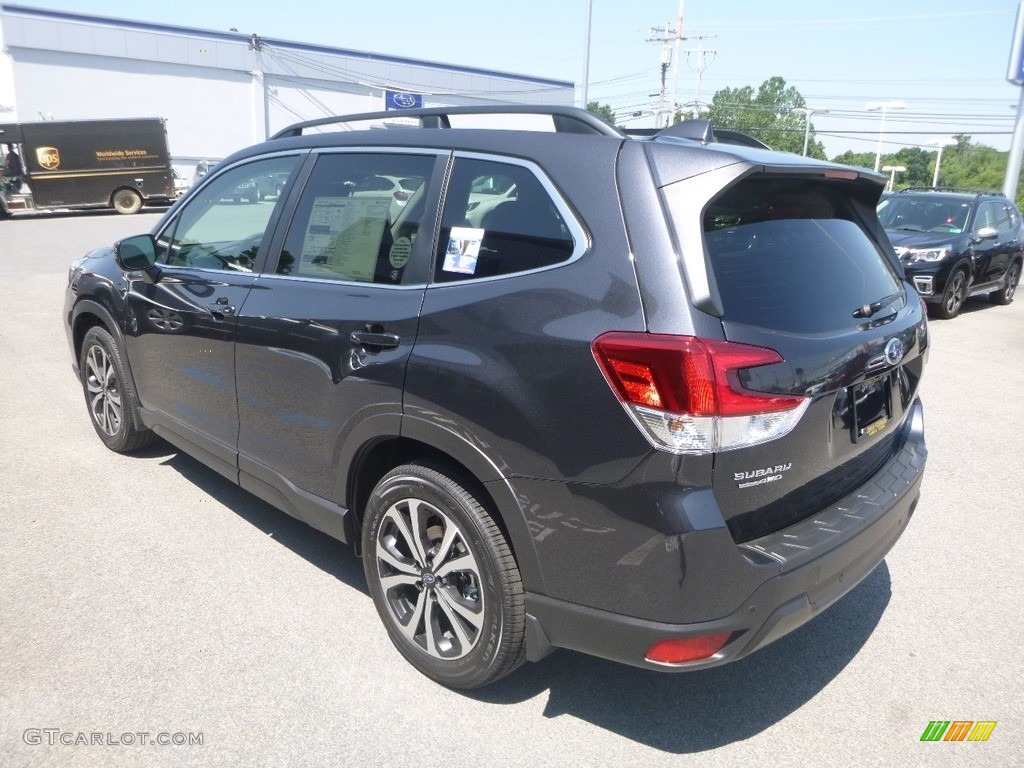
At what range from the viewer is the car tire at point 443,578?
262 cm

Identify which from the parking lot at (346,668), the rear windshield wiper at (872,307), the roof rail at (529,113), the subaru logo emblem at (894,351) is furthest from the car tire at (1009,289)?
the roof rail at (529,113)

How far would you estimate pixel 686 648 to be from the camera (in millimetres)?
2314

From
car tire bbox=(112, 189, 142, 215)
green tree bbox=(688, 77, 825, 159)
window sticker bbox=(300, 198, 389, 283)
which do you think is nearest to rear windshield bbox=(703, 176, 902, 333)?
window sticker bbox=(300, 198, 389, 283)

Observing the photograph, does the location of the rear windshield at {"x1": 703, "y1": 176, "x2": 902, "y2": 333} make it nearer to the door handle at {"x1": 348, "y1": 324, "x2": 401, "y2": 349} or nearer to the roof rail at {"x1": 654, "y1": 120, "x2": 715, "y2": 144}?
the roof rail at {"x1": 654, "y1": 120, "x2": 715, "y2": 144}

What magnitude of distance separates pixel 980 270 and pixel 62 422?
1186 centimetres

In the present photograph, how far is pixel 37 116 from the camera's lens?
38.4 m

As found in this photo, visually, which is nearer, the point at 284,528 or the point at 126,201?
the point at 284,528

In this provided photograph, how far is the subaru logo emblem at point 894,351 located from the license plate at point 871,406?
7 cm

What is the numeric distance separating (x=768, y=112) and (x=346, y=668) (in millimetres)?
103539

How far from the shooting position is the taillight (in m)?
2.18

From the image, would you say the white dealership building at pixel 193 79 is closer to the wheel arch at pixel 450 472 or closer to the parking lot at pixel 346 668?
the parking lot at pixel 346 668

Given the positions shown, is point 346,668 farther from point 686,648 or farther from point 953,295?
point 953,295

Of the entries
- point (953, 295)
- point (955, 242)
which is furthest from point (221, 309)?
point (953, 295)

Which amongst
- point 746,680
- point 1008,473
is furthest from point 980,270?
point 746,680
